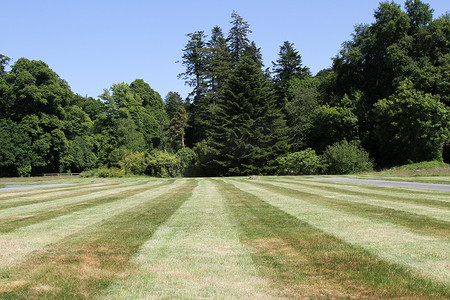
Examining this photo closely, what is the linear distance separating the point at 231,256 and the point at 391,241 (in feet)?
8.98

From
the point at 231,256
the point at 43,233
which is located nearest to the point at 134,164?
the point at 43,233

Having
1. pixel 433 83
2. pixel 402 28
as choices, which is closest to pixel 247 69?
pixel 402 28

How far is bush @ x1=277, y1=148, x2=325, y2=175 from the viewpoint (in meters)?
40.2

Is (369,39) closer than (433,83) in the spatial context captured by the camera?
No

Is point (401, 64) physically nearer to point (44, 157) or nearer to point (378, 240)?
point (378, 240)

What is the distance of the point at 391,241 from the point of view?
5.29 metres

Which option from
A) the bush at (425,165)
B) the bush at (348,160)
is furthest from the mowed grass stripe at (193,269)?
the bush at (425,165)

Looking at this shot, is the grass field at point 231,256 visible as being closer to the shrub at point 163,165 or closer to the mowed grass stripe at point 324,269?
the mowed grass stripe at point 324,269

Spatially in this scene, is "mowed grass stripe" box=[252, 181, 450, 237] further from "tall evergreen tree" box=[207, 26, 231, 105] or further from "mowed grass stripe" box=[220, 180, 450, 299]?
"tall evergreen tree" box=[207, 26, 231, 105]

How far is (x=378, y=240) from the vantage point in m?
5.36

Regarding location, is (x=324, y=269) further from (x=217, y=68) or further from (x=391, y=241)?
(x=217, y=68)

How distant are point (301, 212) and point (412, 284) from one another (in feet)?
15.8

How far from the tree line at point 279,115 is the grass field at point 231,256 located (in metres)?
32.4

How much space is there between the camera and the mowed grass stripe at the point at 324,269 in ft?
11.4
